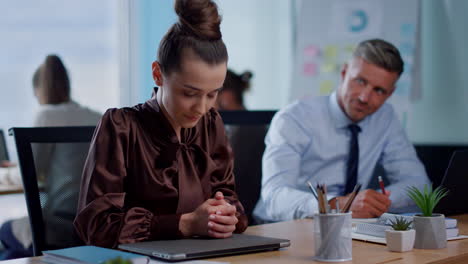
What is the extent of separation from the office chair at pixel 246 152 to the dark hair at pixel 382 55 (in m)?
0.49

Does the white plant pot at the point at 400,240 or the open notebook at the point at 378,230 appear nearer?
the white plant pot at the point at 400,240

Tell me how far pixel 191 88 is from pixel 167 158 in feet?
0.67

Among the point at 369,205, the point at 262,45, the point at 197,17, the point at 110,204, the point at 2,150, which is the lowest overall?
the point at 2,150

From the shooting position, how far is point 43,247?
1849 millimetres

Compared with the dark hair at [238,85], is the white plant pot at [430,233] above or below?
below

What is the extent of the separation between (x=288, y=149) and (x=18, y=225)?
1341mm

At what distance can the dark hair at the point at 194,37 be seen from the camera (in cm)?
163

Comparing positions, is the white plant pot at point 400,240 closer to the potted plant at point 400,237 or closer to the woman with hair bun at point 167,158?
the potted plant at point 400,237

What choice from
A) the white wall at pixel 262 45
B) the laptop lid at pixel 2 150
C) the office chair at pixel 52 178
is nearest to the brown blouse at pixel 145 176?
the office chair at pixel 52 178

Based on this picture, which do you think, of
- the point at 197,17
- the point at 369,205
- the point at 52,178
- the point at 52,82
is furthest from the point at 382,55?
the point at 52,82

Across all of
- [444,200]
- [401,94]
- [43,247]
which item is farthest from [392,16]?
[43,247]

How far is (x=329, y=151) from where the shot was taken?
2.64 m

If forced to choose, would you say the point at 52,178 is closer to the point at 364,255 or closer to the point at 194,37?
the point at 194,37

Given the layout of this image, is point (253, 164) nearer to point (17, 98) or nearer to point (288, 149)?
point (288, 149)
